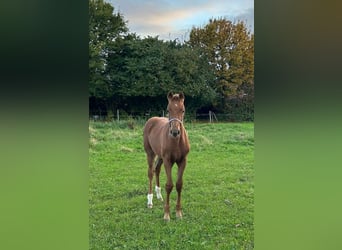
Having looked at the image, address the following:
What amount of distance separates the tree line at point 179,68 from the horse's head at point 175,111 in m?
0.04

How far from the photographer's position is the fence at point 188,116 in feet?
6.12

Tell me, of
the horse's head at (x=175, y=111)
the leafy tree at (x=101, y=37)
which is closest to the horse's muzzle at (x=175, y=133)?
the horse's head at (x=175, y=111)

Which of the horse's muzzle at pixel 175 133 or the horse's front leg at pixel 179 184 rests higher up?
the horse's muzzle at pixel 175 133

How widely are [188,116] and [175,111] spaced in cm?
9

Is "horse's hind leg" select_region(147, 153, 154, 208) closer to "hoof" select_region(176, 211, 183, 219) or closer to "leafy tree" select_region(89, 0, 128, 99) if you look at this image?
"hoof" select_region(176, 211, 183, 219)

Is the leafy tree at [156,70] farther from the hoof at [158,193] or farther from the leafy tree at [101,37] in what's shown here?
the hoof at [158,193]

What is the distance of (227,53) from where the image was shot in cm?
195

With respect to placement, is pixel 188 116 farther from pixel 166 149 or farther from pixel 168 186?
pixel 168 186

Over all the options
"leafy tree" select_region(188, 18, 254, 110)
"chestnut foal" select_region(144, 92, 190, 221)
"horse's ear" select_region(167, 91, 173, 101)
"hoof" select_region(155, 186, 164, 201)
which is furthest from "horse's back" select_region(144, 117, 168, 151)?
"leafy tree" select_region(188, 18, 254, 110)

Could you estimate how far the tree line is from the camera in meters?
1.88

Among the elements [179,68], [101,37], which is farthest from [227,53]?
[101,37]
